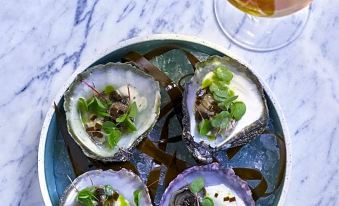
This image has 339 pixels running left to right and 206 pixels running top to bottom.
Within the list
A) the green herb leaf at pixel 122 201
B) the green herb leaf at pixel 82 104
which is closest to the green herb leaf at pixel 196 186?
the green herb leaf at pixel 122 201

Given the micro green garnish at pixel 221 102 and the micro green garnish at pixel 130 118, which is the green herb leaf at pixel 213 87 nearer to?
the micro green garnish at pixel 221 102

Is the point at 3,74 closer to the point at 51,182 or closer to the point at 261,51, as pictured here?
the point at 51,182

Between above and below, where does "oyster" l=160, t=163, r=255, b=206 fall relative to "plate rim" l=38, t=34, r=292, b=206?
below

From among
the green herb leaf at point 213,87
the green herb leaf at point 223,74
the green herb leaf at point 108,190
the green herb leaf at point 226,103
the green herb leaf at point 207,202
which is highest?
the green herb leaf at point 223,74

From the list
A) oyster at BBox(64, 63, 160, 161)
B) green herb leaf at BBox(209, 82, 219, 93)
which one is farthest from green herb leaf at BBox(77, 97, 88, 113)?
green herb leaf at BBox(209, 82, 219, 93)

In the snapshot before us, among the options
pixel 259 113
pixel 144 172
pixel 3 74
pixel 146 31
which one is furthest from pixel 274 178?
pixel 3 74

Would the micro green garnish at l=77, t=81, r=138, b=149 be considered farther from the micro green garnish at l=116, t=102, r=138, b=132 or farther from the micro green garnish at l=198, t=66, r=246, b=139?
the micro green garnish at l=198, t=66, r=246, b=139
